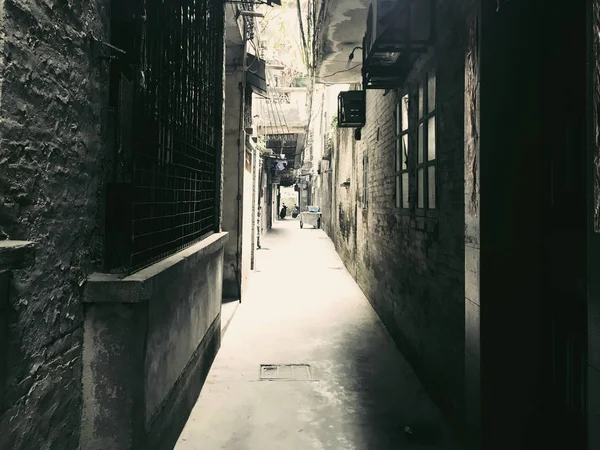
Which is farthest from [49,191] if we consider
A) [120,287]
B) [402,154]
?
[402,154]

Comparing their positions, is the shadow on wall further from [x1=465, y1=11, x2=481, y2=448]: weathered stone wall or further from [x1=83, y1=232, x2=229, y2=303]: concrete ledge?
[x1=83, y1=232, x2=229, y2=303]: concrete ledge

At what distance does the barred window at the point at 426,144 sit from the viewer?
417 cm

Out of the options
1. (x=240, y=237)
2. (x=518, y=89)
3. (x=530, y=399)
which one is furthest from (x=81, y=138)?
(x=240, y=237)

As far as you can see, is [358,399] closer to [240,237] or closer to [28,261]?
[28,261]

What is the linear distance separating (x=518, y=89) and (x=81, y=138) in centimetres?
269

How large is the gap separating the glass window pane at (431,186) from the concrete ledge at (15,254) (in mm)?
3466

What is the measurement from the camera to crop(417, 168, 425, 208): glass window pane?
446 cm

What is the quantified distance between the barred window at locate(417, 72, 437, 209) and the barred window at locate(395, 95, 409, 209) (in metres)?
0.57

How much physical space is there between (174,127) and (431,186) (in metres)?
2.48

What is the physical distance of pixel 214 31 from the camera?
203 inches

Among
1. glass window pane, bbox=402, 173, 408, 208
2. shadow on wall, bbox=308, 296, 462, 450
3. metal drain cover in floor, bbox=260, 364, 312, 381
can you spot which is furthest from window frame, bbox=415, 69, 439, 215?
metal drain cover in floor, bbox=260, 364, 312, 381

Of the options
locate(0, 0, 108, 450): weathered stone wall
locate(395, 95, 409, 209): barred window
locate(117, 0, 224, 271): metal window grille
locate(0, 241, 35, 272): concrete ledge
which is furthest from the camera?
locate(395, 95, 409, 209): barred window

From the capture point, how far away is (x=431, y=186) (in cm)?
420

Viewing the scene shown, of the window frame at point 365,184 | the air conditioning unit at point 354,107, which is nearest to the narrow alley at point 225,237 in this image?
the air conditioning unit at point 354,107
